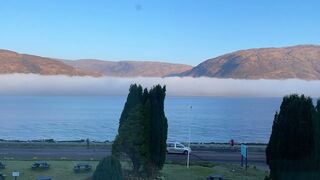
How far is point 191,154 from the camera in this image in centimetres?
4559

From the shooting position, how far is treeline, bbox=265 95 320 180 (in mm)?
21094

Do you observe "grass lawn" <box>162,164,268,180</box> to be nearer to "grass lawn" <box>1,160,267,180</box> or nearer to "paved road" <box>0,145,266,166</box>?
"grass lawn" <box>1,160,267,180</box>

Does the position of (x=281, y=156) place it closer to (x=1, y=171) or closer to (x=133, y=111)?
(x=133, y=111)

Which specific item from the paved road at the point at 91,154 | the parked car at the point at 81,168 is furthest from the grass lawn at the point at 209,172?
the paved road at the point at 91,154

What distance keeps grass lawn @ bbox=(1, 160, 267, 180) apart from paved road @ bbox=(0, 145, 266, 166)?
16.2 ft

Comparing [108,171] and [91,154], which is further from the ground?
[108,171]

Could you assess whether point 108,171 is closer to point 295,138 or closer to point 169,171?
point 295,138

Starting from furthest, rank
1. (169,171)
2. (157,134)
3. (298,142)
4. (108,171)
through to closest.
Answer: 1. (169,171)
2. (157,134)
3. (298,142)
4. (108,171)

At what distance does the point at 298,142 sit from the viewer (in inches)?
836

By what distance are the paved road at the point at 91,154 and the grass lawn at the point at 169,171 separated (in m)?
4.93

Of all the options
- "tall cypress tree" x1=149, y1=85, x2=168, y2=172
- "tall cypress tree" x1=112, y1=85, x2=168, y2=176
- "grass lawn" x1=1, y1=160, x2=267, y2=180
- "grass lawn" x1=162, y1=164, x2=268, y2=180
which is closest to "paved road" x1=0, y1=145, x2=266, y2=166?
"grass lawn" x1=1, y1=160, x2=267, y2=180

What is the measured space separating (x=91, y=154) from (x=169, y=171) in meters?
13.1

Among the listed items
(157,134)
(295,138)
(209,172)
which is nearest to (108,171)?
(295,138)

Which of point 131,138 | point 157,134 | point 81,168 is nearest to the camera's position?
point 131,138
